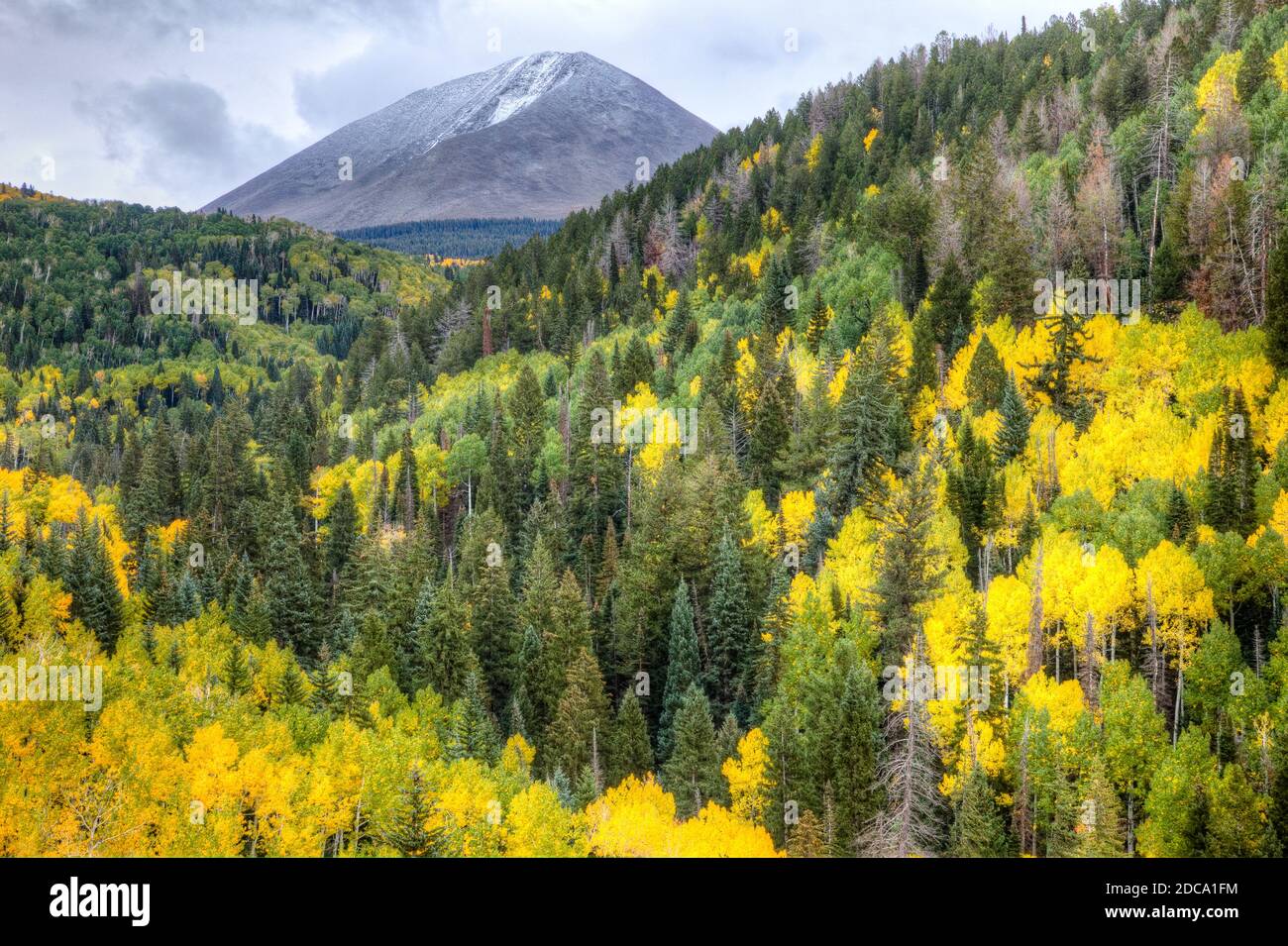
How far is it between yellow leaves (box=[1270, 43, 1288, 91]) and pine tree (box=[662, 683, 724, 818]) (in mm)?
74101

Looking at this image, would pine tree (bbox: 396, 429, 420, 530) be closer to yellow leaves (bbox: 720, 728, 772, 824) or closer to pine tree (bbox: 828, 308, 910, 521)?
pine tree (bbox: 828, 308, 910, 521)

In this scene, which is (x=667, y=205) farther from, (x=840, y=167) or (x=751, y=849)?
(x=751, y=849)

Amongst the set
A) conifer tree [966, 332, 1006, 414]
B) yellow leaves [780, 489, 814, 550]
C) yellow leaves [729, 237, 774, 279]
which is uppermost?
yellow leaves [729, 237, 774, 279]

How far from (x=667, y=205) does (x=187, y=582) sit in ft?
318

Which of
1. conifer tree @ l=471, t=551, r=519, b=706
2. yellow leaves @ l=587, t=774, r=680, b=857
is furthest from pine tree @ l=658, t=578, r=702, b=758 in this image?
conifer tree @ l=471, t=551, r=519, b=706

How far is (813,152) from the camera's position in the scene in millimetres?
135625

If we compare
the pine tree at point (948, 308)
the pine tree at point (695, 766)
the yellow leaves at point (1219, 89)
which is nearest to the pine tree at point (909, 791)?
the pine tree at point (695, 766)

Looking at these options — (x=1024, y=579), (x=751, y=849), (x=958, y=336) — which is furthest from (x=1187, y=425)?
(x=751, y=849)

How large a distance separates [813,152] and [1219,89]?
60525mm

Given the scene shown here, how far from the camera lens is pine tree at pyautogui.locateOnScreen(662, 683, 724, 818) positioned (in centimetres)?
5384

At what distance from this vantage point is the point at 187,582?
7188 centimetres

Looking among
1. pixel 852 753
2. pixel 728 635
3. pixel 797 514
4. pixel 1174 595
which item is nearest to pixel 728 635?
pixel 728 635

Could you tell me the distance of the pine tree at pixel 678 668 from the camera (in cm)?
6225

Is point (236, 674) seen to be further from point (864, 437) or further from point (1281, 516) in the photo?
point (1281, 516)
